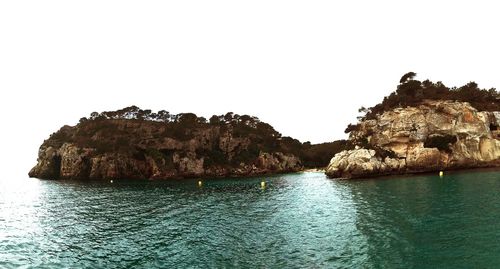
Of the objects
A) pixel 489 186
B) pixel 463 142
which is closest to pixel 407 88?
pixel 463 142

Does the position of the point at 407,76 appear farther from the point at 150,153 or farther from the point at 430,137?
the point at 150,153

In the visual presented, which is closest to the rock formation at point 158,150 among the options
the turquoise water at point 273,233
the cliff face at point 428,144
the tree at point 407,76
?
the cliff face at point 428,144

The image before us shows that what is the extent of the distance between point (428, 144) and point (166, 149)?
107606 millimetres

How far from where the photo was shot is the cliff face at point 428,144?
8975 centimetres

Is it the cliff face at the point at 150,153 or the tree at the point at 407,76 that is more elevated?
the tree at the point at 407,76

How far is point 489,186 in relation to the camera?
53.6 m

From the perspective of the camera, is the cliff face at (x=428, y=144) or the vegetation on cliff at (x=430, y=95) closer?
the cliff face at (x=428, y=144)

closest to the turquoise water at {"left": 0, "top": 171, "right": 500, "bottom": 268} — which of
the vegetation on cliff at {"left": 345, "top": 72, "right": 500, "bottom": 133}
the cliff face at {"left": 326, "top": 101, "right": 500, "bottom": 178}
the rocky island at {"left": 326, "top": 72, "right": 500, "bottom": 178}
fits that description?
the cliff face at {"left": 326, "top": 101, "right": 500, "bottom": 178}

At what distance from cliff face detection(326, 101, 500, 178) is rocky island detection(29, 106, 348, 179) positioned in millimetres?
39193

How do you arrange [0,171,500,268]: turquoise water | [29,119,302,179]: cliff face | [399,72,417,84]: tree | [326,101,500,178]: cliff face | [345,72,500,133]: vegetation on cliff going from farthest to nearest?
1. [29,119,302,179]: cliff face
2. [399,72,417,84]: tree
3. [345,72,500,133]: vegetation on cliff
4. [326,101,500,178]: cliff face
5. [0,171,500,268]: turquoise water

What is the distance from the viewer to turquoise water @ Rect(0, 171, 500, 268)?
24.1 m

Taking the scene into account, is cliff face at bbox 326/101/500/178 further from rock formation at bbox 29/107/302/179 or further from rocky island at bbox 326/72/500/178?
rock formation at bbox 29/107/302/179

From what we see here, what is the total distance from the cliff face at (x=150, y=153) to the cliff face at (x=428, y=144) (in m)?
71.7

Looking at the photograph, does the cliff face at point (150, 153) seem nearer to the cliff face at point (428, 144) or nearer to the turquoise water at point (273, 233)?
the cliff face at point (428, 144)
